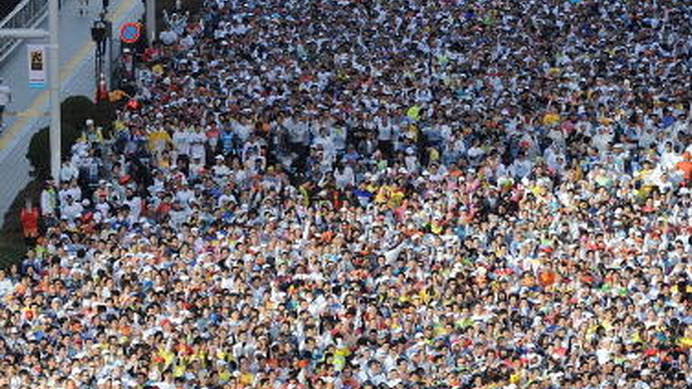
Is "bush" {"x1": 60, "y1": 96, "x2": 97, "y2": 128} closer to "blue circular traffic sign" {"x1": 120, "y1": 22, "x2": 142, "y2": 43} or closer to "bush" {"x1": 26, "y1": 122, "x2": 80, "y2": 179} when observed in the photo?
"bush" {"x1": 26, "y1": 122, "x2": 80, "y2": 179}

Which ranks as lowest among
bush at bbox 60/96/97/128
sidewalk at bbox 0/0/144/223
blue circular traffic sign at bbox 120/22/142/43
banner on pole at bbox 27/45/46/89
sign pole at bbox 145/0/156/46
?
sidewalk at bbox 0/0/144/223

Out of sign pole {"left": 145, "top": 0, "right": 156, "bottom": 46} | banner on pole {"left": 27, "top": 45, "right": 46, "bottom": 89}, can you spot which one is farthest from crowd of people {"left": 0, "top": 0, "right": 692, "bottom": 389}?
banner on pole {"left": 27, "top": 45, "right": 46, "bottom": 89}

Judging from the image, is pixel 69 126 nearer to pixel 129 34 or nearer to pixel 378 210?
pixel 129 34

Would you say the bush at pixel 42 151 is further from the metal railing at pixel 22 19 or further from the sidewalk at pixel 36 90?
the metal railing at pixel 22 19

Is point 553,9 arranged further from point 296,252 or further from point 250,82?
point 296,252

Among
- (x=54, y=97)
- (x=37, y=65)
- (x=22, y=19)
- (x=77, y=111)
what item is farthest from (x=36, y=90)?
(x=54, y=97)

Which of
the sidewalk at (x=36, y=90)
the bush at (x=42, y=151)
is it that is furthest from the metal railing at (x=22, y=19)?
the bush at (x=42, y=151)
